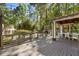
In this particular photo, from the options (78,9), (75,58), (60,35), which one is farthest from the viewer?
(60,35)

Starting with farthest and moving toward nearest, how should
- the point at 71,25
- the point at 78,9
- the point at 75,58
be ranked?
the point at 71,25 → the point at 78,9 → the point at 75,58

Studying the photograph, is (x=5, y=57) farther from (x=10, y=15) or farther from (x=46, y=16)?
(x=46, y=16)

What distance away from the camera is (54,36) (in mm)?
4258

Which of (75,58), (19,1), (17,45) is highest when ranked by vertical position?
(19,1)

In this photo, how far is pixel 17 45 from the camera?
3623 mm

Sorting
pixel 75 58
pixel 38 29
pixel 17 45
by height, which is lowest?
pixel 75 58

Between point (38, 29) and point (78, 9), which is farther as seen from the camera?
point (78, 9)

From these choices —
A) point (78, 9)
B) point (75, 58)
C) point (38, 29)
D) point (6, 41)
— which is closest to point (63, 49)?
point (75, 58)

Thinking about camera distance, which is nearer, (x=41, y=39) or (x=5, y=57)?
(x=5, y=57)

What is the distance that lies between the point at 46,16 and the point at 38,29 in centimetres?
30

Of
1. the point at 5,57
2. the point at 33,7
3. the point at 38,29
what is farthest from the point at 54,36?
the point at 5,57

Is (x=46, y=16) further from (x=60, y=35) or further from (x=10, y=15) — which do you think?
(x=60, y=35)

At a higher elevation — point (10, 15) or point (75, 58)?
point (10, 15)

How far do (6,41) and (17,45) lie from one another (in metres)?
0.23
